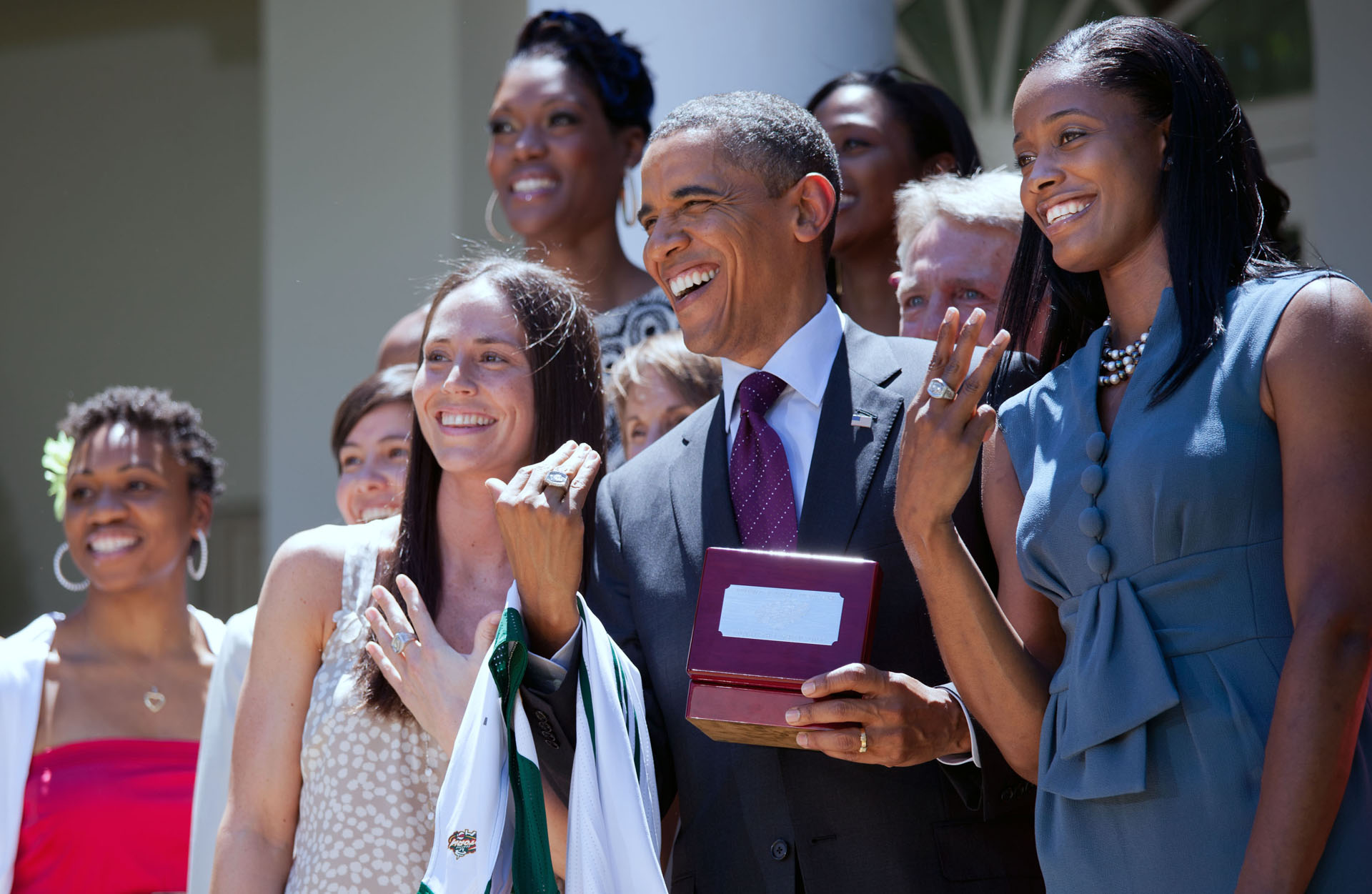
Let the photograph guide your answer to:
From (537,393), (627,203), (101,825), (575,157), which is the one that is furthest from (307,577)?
(627,203)

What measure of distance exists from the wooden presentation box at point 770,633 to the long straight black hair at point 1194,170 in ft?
1.82

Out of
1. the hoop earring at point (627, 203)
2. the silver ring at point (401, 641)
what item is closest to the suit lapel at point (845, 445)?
the silver ring at point (401, 641)

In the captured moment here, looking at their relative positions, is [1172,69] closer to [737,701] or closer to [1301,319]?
[1301,319]

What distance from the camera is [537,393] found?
3.25 meters

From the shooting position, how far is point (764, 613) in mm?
2480

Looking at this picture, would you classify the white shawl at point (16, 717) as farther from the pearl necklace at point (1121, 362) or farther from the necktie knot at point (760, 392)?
the pearl necklace at point (1121, 362)

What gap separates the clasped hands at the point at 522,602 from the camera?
8.91 feet

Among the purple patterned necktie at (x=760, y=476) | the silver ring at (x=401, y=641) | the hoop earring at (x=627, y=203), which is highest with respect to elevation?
the hoop earring at (x=627, y=203)

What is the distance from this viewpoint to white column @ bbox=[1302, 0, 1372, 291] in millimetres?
5188

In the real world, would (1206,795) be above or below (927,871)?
above

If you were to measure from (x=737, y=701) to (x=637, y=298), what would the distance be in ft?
7.66

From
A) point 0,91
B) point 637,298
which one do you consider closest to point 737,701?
point 637,298

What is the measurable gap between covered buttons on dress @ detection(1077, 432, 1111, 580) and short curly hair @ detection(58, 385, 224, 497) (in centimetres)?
346

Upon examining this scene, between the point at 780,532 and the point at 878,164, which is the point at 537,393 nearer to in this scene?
the point at 780,532
